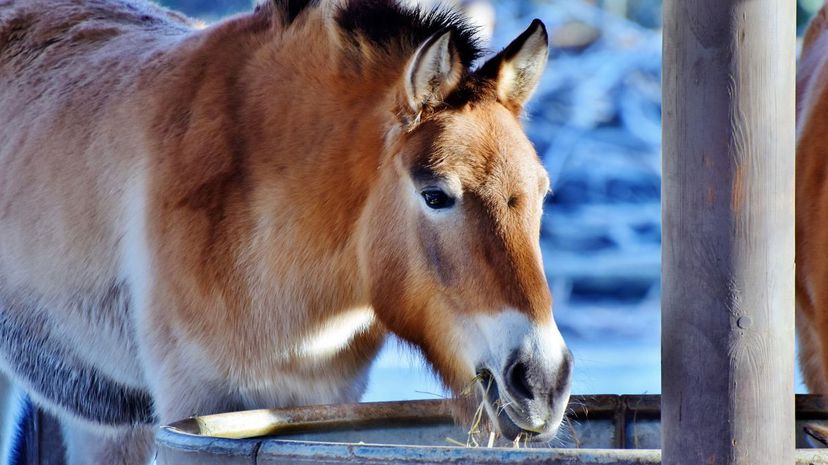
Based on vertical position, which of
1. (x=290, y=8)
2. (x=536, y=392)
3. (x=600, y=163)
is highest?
(x=600, y=163)

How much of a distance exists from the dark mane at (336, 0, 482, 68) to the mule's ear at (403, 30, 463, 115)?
0.24 m

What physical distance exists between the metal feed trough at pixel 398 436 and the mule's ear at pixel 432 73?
0.77m

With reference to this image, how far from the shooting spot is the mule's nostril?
2215mm

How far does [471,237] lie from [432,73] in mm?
443

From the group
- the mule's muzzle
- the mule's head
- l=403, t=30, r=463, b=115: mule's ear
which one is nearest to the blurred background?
the mule's head

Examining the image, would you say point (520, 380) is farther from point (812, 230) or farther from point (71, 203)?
point (71, 203)

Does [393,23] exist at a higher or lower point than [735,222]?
higher

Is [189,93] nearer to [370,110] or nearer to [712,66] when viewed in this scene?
[370,110]

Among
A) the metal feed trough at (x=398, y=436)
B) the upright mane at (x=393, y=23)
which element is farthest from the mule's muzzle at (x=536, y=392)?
the upright mane at (x=393, y=23)

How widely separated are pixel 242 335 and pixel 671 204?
1446 millimetres

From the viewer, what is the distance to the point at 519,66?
281 centimetres

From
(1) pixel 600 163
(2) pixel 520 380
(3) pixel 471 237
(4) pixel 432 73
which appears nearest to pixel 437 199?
(3) pixel 471 237

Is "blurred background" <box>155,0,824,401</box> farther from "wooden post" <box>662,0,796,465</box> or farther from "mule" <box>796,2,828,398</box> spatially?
"wooden post" <box>662,0,796,465</box>

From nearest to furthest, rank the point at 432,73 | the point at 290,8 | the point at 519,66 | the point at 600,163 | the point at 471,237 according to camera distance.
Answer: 1. the point at 471,237
2. the point at 432,73
3. the point at 519,66
4. the point at 290,8
5. the point at 600,163
